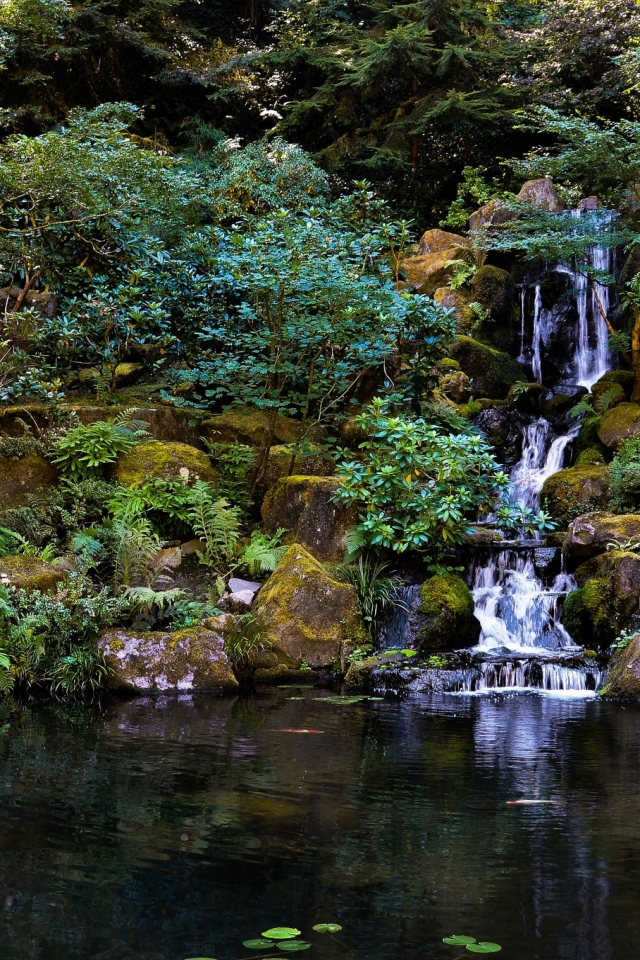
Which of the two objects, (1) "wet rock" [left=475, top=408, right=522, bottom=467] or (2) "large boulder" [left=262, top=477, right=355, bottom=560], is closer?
(2) "large boulder" [left=262, top=477, right=355, bottom=560]

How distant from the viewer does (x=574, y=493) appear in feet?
44.6

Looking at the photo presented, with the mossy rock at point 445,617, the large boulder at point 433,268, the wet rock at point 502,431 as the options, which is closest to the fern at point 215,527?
the mossy rock at point 445,617

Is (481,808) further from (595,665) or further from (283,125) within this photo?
(283,125)

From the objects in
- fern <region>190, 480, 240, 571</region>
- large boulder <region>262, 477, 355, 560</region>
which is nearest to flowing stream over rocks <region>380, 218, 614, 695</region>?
large boulder <region>262, 477, 355, 560</region>

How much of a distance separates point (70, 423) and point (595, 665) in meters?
7.30

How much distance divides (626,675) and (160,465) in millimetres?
6429

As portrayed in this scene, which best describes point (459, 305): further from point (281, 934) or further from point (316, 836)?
point (281, 934)

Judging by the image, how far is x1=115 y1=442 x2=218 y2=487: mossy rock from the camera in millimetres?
12062

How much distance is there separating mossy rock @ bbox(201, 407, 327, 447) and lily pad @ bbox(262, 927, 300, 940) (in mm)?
10603


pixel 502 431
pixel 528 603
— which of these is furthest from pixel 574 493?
pixel 528 603

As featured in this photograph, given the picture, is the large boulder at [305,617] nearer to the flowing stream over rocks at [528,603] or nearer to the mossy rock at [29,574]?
the flowing stream over rocks at [528,603]

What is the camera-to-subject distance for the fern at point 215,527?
37.6 feet

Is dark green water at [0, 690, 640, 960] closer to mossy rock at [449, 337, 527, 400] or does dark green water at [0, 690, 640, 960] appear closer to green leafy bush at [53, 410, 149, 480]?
green leafy bush at [53, 410, 149, 480]

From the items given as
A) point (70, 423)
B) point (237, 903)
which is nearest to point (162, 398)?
point (70, 423)
